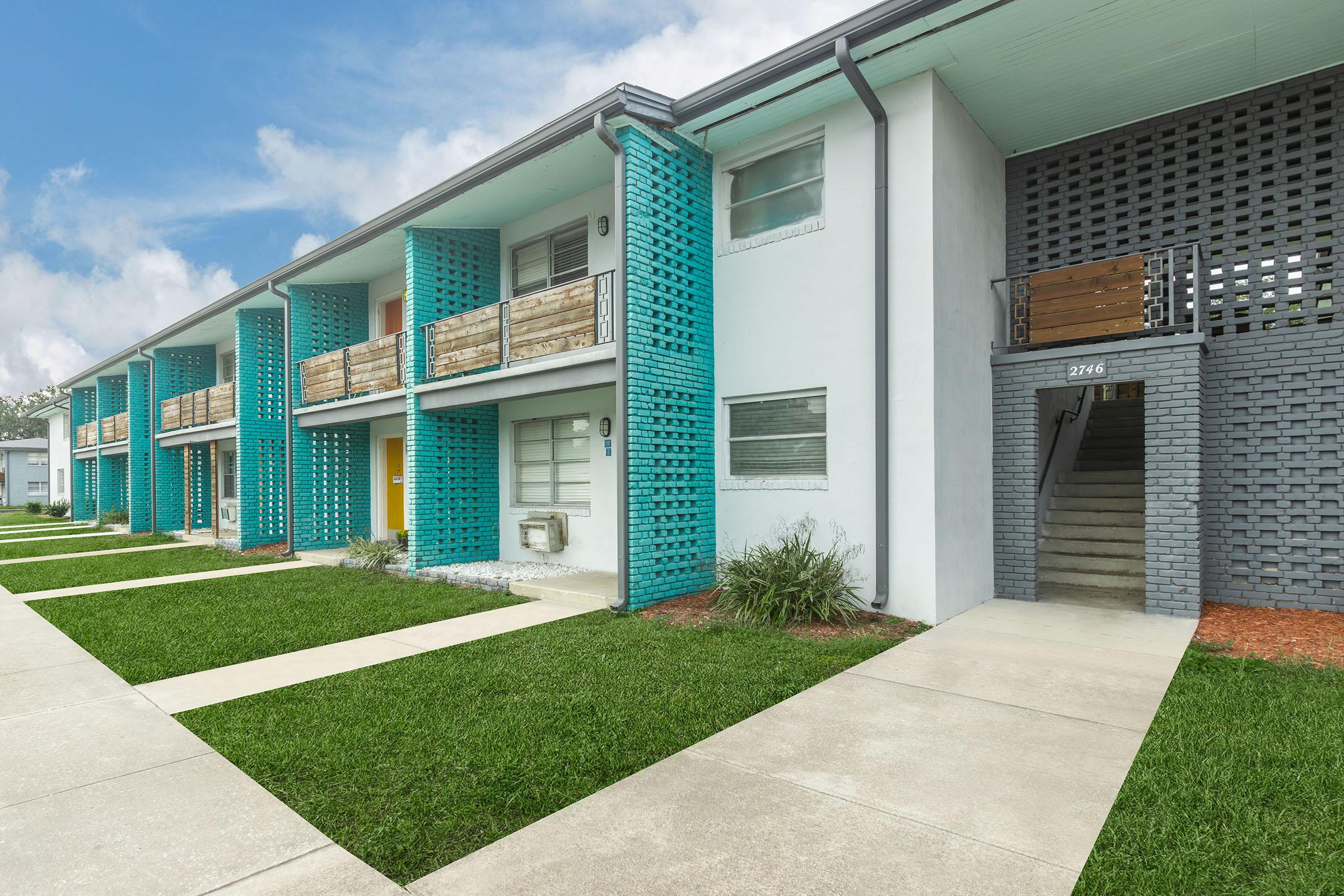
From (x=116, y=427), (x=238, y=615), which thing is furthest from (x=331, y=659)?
(x=116, y=427)

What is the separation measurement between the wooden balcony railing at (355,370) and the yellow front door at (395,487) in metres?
1.67

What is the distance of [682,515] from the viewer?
8352 mm

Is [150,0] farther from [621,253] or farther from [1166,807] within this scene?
[1166,807]

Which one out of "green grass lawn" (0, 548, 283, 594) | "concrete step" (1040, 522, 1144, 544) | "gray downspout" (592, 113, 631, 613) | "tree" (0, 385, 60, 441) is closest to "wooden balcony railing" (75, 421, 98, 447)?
"green grass lawn" (0, 548, 283, 594)

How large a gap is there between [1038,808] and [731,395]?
6.10 meters

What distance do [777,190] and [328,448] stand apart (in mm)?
10935

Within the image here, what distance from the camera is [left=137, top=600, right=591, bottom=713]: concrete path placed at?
499 cm

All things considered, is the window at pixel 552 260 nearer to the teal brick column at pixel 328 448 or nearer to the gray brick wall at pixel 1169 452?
the teal brick column at pixel 328 448

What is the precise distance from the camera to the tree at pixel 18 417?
68812 mm

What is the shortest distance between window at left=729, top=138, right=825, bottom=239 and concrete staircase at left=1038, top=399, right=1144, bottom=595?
17.6 feet

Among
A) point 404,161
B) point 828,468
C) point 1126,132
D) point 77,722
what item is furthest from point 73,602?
point 404,161

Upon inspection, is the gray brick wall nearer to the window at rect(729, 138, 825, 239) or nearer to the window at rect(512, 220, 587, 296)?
the window at rect(729, 138, 825, 239)

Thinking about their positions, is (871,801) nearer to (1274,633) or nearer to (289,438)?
(1274,633)

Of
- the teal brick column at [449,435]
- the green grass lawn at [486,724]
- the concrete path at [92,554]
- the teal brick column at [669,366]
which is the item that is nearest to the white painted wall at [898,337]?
the teal brick column at [669,366]
